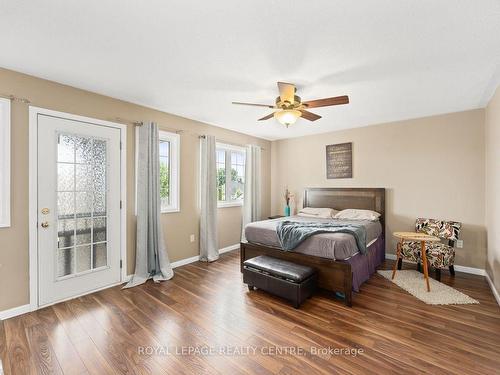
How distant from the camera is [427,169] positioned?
410cm

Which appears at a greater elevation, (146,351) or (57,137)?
(57,137)

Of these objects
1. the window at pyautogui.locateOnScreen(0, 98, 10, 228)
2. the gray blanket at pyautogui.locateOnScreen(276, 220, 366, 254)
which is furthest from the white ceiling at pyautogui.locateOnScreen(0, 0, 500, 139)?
the gray blanket at pyautogui.locateOnScreen(276, 220, 366, 254)

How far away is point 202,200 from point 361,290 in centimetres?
284

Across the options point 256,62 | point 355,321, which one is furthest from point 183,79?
point 355,321

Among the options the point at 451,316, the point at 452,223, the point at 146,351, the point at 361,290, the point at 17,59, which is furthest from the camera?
the point at 452,223

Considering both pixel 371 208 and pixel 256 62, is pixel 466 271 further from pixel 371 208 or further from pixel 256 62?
pixel 256 62

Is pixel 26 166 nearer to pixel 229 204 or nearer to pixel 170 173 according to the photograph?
pixel 170 173

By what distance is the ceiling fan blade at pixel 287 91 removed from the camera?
8.17 ft

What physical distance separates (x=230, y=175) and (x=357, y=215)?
8.73 ft

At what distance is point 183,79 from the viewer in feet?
8.99

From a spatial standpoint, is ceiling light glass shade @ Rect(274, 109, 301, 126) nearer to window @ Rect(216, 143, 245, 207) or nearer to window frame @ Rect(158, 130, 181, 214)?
window frame @ Rect(158, 130, 181, 214)

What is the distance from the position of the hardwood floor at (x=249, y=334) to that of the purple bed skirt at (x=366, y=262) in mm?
180

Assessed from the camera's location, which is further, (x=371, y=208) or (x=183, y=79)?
(x=371, y=208)

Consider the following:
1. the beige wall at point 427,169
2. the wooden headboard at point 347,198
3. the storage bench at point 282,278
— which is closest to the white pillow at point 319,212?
the wooden headboard at point 347,198
